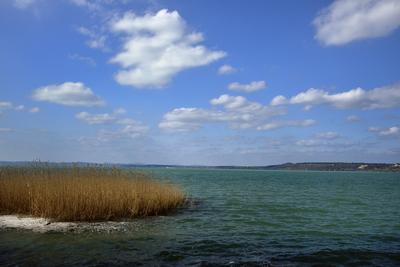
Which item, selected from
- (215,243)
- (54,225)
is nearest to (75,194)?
(54,225)

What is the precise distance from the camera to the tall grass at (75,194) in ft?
49.2

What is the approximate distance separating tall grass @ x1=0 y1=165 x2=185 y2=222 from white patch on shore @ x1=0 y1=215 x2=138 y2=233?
0.50 metres

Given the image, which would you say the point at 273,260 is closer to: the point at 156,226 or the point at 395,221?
the point at 156,226

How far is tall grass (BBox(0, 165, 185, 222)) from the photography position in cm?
1499

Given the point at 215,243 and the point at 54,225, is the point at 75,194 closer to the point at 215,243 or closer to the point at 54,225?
the point at 54,225

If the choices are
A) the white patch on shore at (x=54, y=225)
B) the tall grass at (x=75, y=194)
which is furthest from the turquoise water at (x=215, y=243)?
the tall grass at (x=75, y=194)

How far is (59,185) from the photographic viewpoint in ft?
50.4

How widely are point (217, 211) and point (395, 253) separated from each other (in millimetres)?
10038

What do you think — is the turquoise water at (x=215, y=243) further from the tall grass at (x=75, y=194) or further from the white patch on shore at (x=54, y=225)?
the tall grass at (x=75, y=194)

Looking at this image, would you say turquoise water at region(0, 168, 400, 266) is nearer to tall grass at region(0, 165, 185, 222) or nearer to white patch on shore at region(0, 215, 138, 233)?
white patch on shore at region(0, 215, 138, 233)

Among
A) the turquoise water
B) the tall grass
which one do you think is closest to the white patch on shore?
the turquoise water

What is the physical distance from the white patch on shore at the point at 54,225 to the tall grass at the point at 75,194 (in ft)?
1.64

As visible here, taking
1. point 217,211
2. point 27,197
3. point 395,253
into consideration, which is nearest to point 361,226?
point 395,253

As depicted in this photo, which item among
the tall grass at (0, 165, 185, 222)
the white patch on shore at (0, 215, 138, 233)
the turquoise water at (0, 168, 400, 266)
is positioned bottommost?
the turquoise water at (0, 168, 400, 266)
